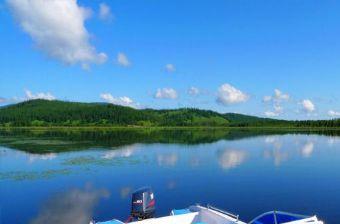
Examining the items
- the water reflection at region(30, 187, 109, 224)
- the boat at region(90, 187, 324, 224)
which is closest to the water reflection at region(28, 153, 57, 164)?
the water reflection at region(30, 187, 109, 224)

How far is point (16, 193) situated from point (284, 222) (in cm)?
1811

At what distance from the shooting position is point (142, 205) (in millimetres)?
15164

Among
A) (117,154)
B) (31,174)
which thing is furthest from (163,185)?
(117,154)

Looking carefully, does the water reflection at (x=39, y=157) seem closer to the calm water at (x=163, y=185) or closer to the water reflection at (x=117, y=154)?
the calm water at (x=163, y=185)

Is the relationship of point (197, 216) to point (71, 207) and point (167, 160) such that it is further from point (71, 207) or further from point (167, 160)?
point (167, 160)

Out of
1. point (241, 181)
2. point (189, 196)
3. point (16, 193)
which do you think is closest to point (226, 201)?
point (189, 196)

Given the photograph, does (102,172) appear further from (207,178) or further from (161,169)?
(207,178)

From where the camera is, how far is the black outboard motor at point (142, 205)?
1514 centimetres

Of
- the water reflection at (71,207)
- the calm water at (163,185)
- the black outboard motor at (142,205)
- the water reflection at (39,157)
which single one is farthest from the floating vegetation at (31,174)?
the black outboard motor at (142,205)

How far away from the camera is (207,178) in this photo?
30.3 meters

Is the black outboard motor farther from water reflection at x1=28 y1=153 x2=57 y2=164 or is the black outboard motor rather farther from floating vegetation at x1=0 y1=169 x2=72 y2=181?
water reflection at x1=28 y1=153 x2=57 y2=164

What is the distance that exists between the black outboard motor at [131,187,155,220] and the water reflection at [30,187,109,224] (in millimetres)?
4160

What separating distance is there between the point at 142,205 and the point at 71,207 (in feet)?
23.1

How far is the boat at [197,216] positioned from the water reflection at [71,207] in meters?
4.35
